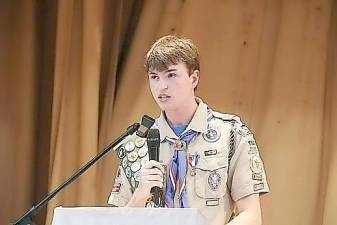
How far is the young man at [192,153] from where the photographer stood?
5.51 ft

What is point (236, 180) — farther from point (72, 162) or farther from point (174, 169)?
point (72, 162)

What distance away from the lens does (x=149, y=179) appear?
1.46m

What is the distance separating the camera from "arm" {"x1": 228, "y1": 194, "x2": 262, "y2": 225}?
Answer: 63.3 inches

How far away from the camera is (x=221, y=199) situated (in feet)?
5.63

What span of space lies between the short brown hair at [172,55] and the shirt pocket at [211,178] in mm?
A: 238

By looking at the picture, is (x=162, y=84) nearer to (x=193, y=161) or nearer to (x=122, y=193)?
(x=193, y=161)

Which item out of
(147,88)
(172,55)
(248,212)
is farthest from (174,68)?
(147,88)

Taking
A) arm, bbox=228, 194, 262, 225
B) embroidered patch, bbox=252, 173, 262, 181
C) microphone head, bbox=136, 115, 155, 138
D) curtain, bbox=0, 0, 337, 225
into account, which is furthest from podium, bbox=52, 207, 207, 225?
curtain, bbox=0, 0, 337, 225

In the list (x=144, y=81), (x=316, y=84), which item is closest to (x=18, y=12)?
(x=144, y=81)

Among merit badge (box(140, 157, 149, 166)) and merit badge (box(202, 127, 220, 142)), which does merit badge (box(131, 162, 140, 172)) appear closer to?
merit badge (box(140, 157, 149, 166))

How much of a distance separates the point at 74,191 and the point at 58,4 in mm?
699

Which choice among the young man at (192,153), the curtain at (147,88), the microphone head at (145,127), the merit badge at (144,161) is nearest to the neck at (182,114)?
the young man at (192,153)

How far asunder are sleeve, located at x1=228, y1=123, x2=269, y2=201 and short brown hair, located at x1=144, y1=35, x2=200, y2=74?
0.73 ft

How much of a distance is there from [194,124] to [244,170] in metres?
0.17
